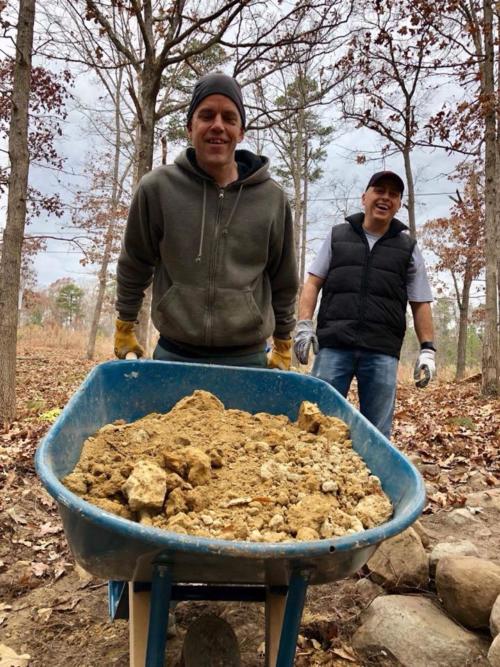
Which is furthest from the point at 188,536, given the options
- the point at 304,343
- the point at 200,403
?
the point at 304,343

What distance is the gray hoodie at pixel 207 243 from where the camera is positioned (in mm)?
2514

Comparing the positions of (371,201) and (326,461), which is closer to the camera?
(326,461)

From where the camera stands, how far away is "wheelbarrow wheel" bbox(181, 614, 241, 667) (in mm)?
1583

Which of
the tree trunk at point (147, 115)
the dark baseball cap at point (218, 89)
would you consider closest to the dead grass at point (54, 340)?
the tree trunk at point (147, 115)

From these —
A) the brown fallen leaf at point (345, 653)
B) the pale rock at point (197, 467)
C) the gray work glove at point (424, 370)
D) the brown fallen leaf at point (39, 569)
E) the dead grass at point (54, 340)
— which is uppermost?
the gray work glove at point (424, 370)

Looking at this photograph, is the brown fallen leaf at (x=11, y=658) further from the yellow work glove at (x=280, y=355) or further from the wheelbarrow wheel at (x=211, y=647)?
the yellow work glove at (x=280, y=355)

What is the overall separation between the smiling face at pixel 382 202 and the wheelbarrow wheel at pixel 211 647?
8.81ft

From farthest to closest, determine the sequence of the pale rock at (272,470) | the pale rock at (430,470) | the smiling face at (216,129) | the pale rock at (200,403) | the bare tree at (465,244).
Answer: the bare tree at (465,244)
the pale rock at (430,470)
the smiling face at (216,129)
the pale rock at (200,403)
the pale rock at (272,470)

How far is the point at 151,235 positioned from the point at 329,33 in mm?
6060

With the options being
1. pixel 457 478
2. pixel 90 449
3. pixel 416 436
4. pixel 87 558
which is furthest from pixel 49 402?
pixel 87 558

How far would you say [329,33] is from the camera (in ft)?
23.4

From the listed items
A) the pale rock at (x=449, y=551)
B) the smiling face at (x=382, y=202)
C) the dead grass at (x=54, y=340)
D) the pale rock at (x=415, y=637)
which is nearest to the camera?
the pale rock at (x=415, y=637)

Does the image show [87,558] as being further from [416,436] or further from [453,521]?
[416,436]

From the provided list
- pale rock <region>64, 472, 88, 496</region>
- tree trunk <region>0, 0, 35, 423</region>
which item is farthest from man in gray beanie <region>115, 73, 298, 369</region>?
tree trunk <region>0, 0, 35, 423</region>
